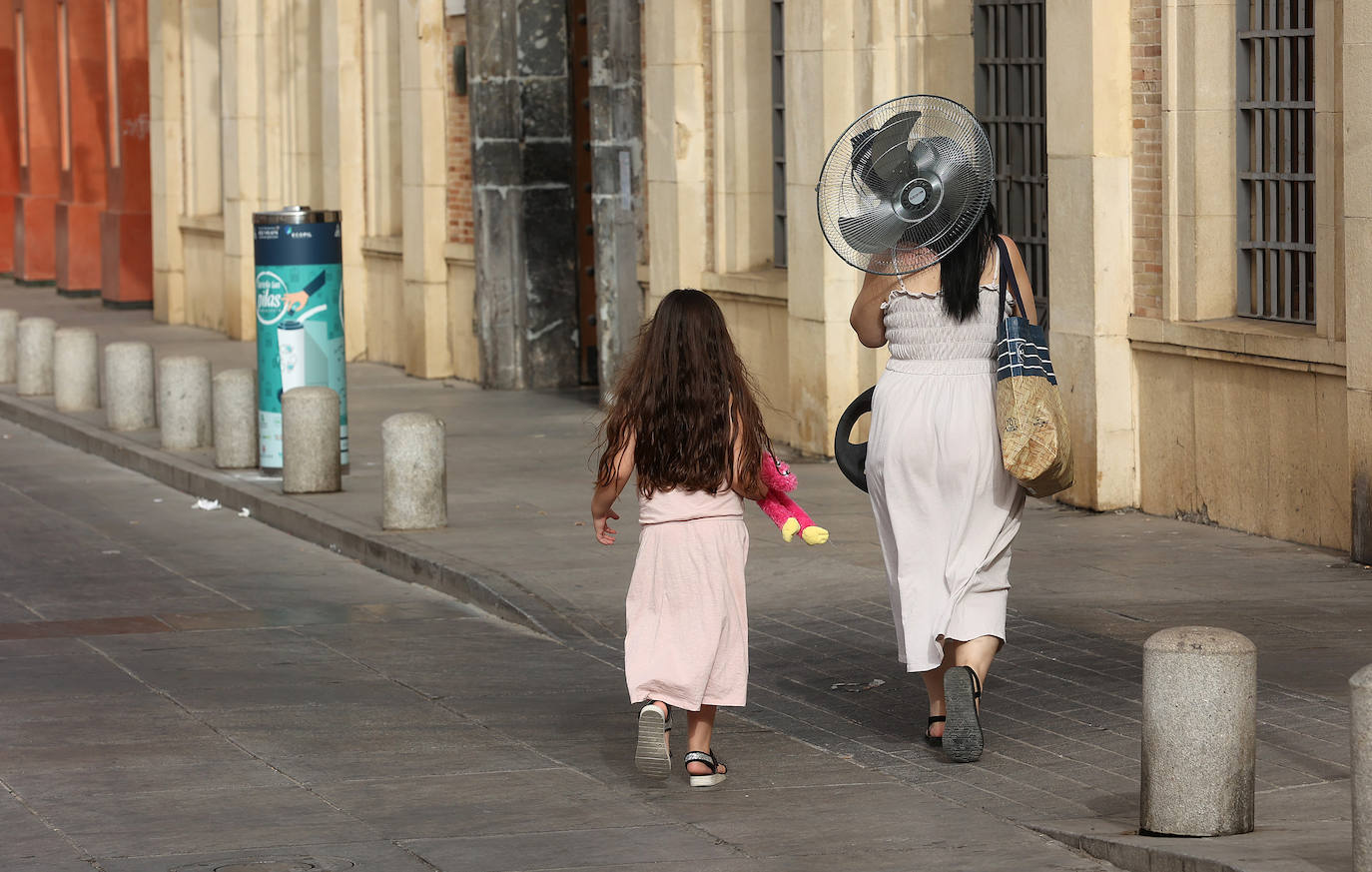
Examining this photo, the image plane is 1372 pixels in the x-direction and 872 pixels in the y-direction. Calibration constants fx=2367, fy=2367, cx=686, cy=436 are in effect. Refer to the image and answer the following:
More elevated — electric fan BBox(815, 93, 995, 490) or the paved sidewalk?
electric fan BBox(815, 93, 995, 490)

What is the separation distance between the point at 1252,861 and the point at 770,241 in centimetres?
1163

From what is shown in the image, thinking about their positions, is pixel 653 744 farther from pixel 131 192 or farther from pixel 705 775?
pixel 131 192

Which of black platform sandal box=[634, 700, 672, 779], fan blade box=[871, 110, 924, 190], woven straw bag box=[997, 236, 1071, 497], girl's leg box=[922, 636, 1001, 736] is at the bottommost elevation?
black platform sandal box=[634, 700, 672, 779]

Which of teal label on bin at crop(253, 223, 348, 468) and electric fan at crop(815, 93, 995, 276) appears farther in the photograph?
teal label on bin at crop(253, 223, 348, 468)

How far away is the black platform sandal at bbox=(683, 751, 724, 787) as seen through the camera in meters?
7.13

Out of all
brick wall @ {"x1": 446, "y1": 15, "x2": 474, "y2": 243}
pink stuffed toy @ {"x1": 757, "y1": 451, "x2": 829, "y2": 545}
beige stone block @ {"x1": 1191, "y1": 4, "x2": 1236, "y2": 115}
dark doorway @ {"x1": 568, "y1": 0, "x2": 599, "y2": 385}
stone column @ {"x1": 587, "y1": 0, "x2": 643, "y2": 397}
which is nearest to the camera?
pink stuffed toy @ {"x1": 757, "y1": 451, "x2": 829, "y2": 545}

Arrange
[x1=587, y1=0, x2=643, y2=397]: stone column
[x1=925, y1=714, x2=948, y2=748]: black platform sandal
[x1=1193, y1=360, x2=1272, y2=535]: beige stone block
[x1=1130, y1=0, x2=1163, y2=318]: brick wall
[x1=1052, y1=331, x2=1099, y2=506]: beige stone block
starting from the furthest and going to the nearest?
[x1=587, y1=0, x2=643, y2=397]: stone column, [x1=1052, y1=331, x2=1099, y2=506]: beige stone block, [x1=1130, y1=0, x2=1163, y2=318]: brick wall, [x1=1193, y1=360, x2=1272, y2=535]: beige stone block, [x1=925, y1=714, x2=948, y2=748]: black platform sandal

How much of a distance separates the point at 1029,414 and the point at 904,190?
0.82 metres

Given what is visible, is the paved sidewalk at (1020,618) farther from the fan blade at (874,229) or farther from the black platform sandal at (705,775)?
the fan blade at (874,229)

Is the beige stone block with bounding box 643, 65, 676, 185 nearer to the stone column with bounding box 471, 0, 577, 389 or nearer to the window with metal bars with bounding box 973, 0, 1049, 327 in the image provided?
the stone column with bounding box 471, 0, 577, 389

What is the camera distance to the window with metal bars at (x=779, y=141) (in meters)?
16.8

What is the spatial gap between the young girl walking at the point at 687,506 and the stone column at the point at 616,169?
1122 centimetres

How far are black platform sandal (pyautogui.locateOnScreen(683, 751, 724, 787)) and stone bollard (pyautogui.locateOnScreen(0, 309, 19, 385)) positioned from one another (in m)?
17.1

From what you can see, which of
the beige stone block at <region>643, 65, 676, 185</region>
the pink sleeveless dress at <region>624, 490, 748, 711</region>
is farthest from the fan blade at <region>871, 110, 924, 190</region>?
the beige stone block at <region>643, 65, 676, 185</region>
